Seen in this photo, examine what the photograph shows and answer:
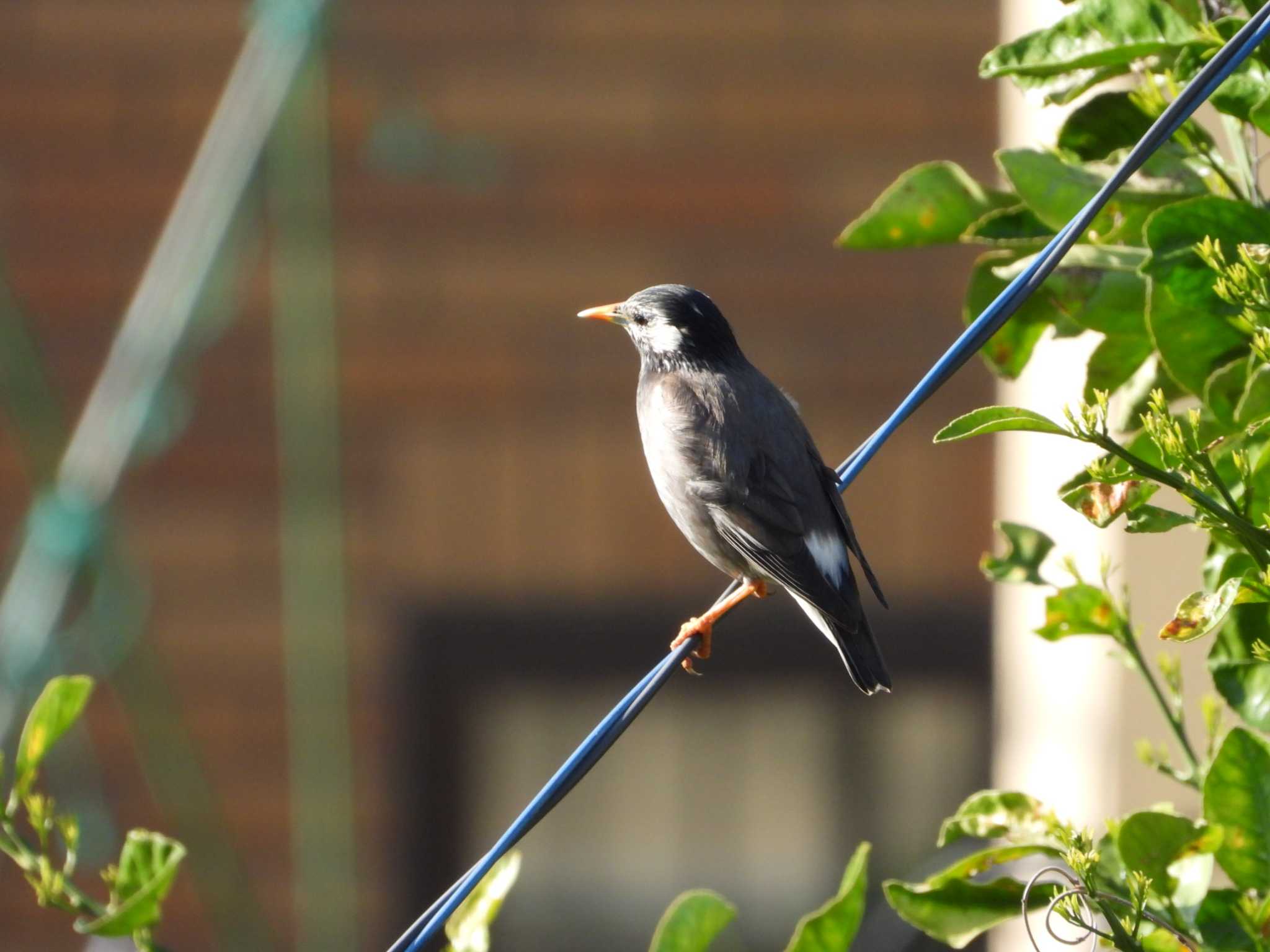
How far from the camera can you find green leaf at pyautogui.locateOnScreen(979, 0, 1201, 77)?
1798 mm

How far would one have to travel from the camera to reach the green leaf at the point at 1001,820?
6.11 feet

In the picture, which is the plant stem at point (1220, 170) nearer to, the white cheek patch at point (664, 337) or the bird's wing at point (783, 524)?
the bird's wing at point (783, 524)

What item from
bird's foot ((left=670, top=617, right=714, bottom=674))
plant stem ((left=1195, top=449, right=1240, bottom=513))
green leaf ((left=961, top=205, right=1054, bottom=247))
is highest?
green leaf ((left=961, top=205, right=1054, bottom=247))

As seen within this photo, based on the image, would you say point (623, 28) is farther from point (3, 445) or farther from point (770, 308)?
point (3, 445)

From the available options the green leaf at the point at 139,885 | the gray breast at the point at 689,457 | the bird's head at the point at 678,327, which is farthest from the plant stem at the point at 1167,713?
the bird's head at the point at 678,327

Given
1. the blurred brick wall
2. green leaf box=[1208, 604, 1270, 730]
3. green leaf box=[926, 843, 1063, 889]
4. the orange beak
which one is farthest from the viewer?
the blurred brick wall

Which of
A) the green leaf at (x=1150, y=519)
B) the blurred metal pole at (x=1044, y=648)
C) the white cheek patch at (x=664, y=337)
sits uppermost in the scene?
the green leaf at (x=1150, y=519)

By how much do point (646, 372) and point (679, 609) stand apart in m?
2.73

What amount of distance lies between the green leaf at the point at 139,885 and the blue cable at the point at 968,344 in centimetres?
26

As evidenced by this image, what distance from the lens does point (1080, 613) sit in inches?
77.4

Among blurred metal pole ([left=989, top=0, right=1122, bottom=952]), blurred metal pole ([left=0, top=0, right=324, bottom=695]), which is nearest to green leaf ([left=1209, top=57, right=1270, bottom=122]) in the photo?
blurred metal pole ([left=989, top=0, right=1122, bottom=952])

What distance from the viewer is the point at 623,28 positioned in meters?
6.35

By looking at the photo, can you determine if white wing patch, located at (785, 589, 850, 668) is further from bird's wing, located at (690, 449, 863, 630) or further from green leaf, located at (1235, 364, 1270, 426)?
green leaf, located at (1235, 364, 1270, 426)

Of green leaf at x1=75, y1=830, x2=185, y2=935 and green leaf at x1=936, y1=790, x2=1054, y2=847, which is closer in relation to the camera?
green leaf at x1=75, y1=830, x2=185, y2=935
